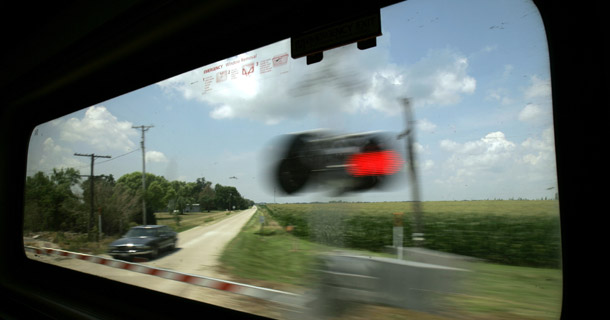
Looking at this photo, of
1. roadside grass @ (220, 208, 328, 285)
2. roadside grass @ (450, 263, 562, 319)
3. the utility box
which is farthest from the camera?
roadside grass @ (220, 208, 328, 285)

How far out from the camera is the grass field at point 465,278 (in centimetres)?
100

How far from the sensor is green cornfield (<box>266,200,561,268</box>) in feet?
3.30

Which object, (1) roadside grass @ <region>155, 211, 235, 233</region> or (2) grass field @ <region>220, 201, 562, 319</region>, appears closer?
(2) grass field @ <region>220, 201, 562, 319</region>

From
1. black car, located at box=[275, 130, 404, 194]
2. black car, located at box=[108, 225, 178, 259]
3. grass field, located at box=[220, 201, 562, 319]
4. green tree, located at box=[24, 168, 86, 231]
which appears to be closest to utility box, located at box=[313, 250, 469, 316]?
grass field, located at box=[220, 201, 562, 319]

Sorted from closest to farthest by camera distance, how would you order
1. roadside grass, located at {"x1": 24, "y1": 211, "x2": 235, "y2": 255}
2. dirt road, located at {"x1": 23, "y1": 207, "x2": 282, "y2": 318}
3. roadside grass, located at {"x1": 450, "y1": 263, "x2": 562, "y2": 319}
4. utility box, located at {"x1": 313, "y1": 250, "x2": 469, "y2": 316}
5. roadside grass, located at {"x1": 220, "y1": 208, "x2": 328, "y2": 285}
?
roadside grass, located at {"x1": 450, "y1": 263, "x2": 562, "y2": 319}, utility box, located at {"x1": 313, "y1": 250, "x2": 469, "y2": 316}, roadside grass, located at {"x1": 220, "y1": 208, "x2": 328, "y2": 285}, dirt road, located at {"x1": 23, "y1": 207, "x2": 282, "y2": 318}, roadside grass, located at {"x1": 24, "y1": 211, "x2": 235, "y2": 255}

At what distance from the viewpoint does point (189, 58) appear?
1.93 metres

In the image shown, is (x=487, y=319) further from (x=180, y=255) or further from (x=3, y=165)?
(x=3, y=165)

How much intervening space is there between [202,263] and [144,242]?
0.66 metres

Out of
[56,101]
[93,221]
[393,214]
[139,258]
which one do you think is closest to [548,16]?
[393,214]

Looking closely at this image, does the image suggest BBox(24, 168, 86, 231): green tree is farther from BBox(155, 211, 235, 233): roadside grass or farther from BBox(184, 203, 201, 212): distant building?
BBox(184, 203, 201, 212): distant building

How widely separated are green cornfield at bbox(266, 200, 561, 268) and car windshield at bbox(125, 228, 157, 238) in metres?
1.25

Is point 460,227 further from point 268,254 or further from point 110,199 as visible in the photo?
point 110,199

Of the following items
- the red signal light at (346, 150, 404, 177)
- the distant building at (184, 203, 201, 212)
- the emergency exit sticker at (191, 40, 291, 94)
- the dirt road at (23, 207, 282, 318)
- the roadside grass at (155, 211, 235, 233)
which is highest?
the emergency exit sticker at (191, 40, 291, 94)

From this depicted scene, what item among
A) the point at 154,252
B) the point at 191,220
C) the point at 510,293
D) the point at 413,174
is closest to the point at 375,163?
the point at 413,174
